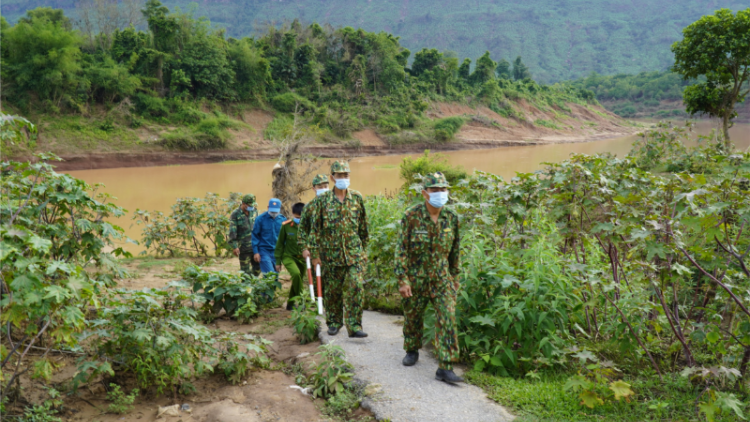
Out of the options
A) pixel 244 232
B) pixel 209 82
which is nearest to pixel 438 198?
pixel 244 232

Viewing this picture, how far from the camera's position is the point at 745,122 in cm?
5622

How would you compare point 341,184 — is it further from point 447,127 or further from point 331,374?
point 447,127

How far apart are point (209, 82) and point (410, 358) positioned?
3515 cm

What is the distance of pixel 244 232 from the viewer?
23.5 feet

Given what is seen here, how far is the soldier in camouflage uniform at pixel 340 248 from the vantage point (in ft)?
15.4

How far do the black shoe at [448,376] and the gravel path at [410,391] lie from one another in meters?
0.04

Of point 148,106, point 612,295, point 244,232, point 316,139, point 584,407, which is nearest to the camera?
point 584,407

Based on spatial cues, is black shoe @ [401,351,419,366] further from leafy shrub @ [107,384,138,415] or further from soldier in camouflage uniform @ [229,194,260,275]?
soldier in camouflage uniform @ [229,194,260,275]

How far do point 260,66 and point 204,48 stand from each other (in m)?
4.21

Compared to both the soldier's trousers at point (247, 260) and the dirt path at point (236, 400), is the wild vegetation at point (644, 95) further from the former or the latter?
the dirt path at point (236, 400)

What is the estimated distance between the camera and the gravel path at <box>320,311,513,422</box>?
3.31 metres

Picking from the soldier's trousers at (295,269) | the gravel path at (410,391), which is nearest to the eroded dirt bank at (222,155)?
the soldier's trousers at (295,269)

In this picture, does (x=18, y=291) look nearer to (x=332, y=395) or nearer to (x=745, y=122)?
(x=332, y=395)

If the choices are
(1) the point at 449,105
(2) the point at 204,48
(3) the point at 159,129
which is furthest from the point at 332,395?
(1) the point at 449,105
